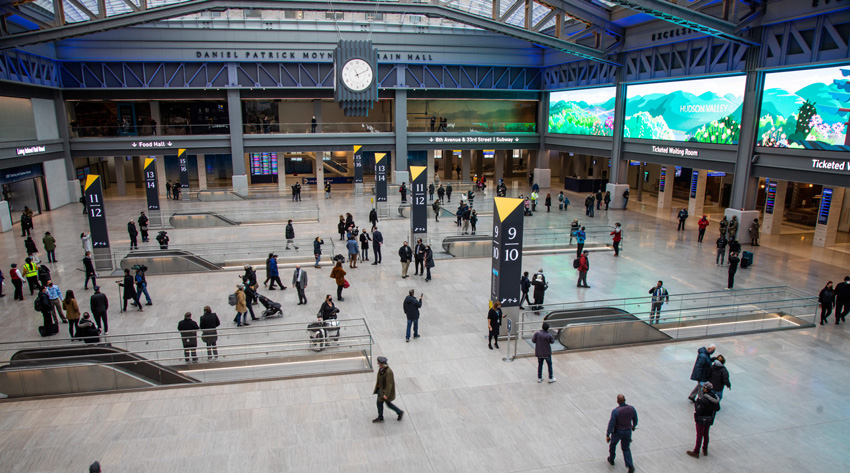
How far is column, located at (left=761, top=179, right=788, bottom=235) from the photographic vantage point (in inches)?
1051

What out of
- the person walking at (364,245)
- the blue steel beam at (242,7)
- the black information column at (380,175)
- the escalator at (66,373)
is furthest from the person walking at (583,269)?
the blue steel beam at (242,7)

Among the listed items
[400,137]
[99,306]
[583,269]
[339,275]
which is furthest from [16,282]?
[400,137]

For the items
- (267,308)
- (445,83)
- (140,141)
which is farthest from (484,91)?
(267,308)

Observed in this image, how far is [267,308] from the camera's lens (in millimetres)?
15703

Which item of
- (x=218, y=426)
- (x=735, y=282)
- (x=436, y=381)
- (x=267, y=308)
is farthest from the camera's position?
(x=735, y=282)

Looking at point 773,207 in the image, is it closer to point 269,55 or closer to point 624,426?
→ point 624,426

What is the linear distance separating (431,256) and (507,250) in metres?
6.10

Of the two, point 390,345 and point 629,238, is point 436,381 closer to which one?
point 390,345

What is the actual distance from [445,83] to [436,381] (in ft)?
120

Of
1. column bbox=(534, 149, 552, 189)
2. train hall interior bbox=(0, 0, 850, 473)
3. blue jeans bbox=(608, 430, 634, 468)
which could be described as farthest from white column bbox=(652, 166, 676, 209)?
blue jeans bbox=(608, 430, 634, 468)

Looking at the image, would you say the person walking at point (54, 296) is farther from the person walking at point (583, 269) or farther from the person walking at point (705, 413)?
the person walking at point (583, 269)

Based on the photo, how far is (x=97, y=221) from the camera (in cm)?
2053

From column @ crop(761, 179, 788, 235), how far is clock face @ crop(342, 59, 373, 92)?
2129 centimetres

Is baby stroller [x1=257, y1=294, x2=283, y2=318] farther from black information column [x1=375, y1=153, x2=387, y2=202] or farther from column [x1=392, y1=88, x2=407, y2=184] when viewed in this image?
column [x1=392, y1=88, x2=407, y2=184]
